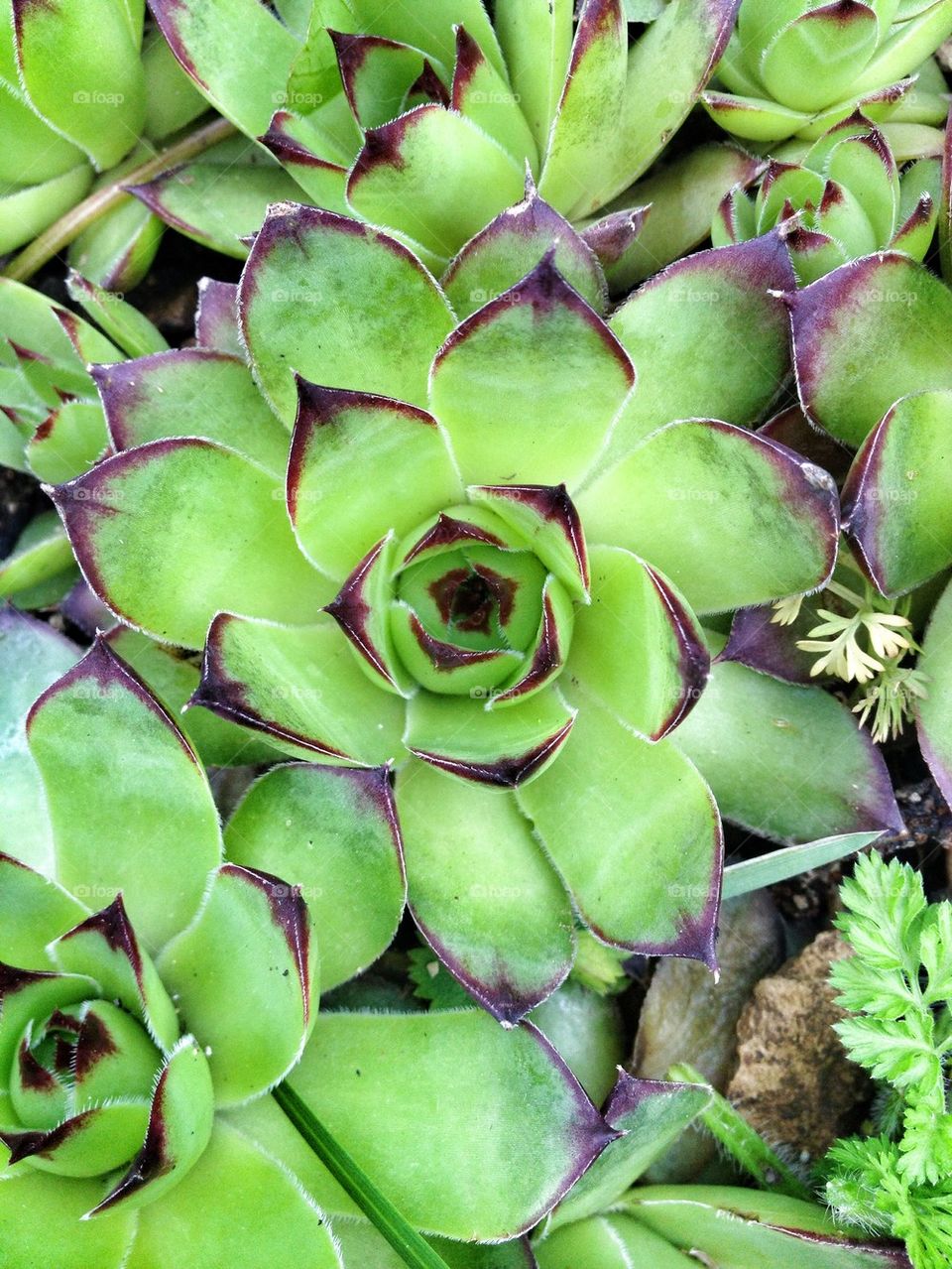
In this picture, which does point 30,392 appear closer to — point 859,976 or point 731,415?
point 731,415

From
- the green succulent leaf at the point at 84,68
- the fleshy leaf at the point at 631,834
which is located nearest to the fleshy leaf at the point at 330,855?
the fleshy leaf at the point at 631,834

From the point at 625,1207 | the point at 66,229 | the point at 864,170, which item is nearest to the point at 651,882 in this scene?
the point at 625,1207

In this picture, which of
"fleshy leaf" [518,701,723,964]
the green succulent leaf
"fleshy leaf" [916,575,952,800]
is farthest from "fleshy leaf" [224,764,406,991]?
the green succulent leaf

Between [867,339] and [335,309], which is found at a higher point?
[335,309]

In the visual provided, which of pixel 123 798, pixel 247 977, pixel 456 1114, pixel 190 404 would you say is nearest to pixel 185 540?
pixel 190 404

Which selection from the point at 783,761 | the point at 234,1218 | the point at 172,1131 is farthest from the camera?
the point at 783,761

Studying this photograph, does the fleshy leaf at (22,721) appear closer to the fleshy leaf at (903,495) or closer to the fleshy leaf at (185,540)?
the fleshy leaf at (185,540)

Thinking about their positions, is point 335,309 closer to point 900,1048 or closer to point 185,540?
point 185,540
